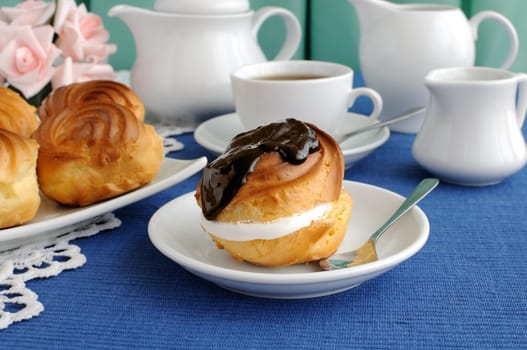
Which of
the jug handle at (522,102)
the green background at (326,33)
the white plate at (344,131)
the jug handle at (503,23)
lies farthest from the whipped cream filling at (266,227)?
the green background at (326,33)

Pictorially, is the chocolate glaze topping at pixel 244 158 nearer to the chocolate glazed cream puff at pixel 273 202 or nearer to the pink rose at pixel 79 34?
the chocolate glazed cream puff at pixel 273 202

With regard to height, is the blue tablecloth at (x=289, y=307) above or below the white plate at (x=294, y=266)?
below

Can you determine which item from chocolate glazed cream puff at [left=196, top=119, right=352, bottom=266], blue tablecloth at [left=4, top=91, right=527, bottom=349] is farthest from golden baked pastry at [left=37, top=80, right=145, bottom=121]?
chocolate glazed cream puff at [left=196, top=119, right=352, bottom=266]


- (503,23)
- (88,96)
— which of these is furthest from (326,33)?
(88,96)

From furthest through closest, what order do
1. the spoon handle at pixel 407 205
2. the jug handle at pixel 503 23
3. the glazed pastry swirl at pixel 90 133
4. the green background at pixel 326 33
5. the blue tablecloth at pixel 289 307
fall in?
the green background at pixel 326 33
the jug handle at pixel 503 23
the glazed pastry swirl at pixel 90 133
the spoon handle at pixel 407 205
the blue tablecloth at pixel 289 307

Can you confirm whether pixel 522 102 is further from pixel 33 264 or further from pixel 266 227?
pixel 33 264

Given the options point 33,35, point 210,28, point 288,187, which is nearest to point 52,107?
point 33,35

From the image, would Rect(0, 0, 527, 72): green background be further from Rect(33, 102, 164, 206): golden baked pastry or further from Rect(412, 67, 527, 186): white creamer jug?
Rect(33, 102, 164, 206): golden baked pastry
